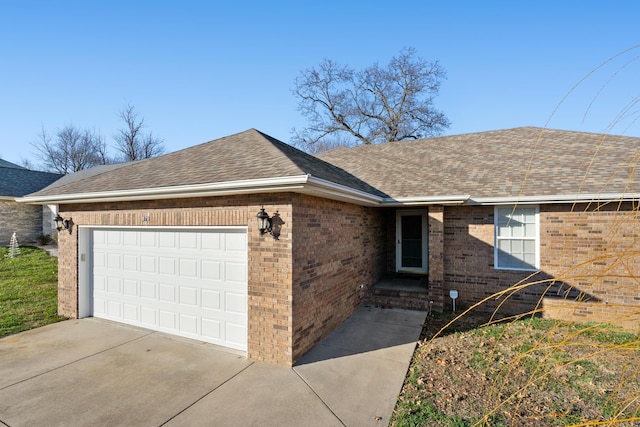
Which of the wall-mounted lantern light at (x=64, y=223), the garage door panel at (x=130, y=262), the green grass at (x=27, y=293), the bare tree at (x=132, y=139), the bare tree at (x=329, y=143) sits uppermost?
the bare tree at (x=132, y=139)

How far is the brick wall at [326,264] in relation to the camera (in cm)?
551

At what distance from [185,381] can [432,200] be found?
6663 millimetres

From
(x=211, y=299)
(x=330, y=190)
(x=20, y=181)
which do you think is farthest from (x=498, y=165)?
(x=20, y=181)

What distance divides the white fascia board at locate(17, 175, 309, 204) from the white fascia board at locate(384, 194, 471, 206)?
4161 mm

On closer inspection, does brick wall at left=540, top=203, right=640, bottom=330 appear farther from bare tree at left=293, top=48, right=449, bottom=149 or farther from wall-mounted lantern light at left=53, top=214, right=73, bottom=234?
bare tree at left=293, top=48, right=449, bottom=149

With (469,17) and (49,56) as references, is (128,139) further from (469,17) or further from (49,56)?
(469,17)

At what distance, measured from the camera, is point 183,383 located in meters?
4.83

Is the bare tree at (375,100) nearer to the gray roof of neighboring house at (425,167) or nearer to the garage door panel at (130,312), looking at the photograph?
the gray roof of neighboring house at (425,167)

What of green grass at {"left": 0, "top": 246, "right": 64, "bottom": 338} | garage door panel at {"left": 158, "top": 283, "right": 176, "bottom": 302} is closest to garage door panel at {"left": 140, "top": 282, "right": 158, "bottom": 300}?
garage door panel at {"left": 158, "top": 283, "right": 176, "bottom": 302}

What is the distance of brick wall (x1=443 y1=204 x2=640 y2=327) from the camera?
24.1 ft

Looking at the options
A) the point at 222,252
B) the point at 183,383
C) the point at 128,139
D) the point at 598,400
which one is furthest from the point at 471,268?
the point at 128,139

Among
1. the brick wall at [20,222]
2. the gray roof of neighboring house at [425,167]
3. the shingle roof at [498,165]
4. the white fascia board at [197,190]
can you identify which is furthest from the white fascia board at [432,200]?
the brick wall at [20,222]

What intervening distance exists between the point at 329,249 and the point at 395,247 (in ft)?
15.3

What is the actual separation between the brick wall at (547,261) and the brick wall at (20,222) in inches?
1018
